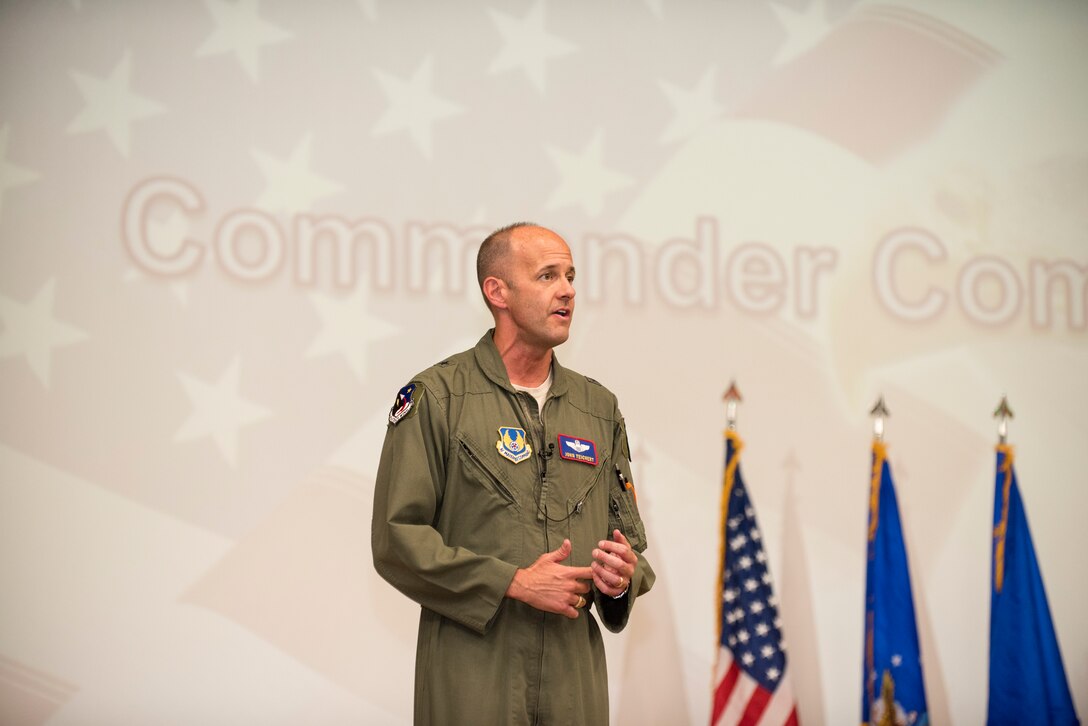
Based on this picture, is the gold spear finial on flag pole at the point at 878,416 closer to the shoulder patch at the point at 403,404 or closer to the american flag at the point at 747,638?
the american flag at the point at 747,638

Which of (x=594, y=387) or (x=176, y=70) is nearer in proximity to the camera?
(x=594, y=387)

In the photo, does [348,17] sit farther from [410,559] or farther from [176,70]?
[410,559]

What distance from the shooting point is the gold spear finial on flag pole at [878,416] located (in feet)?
13.4

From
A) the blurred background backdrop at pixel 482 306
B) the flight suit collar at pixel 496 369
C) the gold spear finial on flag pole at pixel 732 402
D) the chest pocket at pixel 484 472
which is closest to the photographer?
the chest pocket at pixel 484 472

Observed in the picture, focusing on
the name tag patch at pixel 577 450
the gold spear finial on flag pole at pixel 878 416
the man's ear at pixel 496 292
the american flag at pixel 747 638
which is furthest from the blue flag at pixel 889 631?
the man's ear at pixel 496 292

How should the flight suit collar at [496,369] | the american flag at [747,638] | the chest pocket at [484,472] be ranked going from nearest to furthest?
the chest pocket at [484,472], the flight suit collar at [496,369], the american flag at [747,638]

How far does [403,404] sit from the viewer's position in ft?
7.34

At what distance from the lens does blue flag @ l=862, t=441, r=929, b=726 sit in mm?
3900

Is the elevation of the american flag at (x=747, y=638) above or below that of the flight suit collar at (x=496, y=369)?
below

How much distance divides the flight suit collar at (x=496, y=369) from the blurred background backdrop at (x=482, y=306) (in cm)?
158

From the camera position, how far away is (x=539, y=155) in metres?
4.12

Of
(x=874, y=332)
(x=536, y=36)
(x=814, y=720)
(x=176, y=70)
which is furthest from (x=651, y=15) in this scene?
(x=814, y=720)

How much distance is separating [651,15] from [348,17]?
1.23 metres

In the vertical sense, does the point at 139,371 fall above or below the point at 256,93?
below
